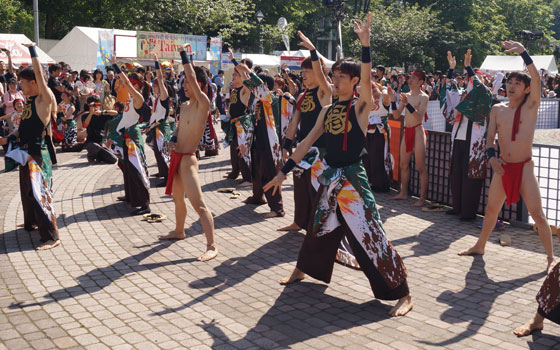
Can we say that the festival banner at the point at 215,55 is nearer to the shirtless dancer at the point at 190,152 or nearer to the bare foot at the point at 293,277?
the shirtless dancer at the point at 190,152

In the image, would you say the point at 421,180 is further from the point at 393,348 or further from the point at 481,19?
the point at 481,19

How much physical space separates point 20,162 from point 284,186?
5.21 meters

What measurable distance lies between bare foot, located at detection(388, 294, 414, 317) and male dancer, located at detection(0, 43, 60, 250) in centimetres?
406

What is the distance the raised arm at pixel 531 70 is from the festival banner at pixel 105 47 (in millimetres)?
18837

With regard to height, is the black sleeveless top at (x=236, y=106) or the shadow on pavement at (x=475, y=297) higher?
the black sleeveless top at (x=236, y=106)

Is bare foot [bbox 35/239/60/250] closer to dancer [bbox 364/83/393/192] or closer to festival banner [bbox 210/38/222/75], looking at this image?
dancer [bbox 364/83/393/192]

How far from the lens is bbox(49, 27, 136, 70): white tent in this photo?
2406 centimetres

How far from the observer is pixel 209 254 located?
685 cm

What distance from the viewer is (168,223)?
27.7 feet

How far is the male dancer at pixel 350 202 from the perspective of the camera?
5.20 meters

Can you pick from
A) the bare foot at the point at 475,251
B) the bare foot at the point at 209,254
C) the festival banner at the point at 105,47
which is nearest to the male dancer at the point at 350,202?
the bare foot at the point at 209,254

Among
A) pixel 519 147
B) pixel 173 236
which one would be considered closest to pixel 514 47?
pixel 519 147

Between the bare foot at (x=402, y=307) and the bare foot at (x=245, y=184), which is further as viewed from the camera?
the bare foot at (x=245, y=184)

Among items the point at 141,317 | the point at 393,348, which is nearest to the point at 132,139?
the point at 141,317
